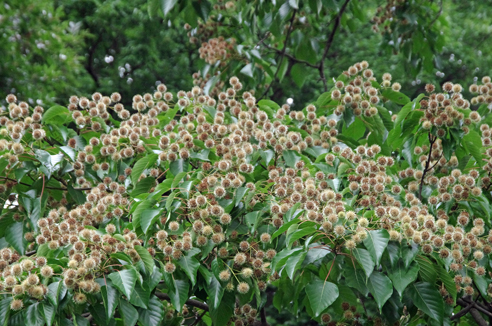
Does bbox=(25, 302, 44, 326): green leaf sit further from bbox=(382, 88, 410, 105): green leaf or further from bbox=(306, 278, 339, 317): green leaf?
bbox=(382, 88, 410, 105): green leaf

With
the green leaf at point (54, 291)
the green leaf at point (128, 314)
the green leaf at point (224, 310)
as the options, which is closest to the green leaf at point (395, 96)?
the green leaf at point (224, 310)

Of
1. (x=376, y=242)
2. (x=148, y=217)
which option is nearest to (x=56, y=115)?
(x=148, y=217)

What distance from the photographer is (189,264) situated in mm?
3012

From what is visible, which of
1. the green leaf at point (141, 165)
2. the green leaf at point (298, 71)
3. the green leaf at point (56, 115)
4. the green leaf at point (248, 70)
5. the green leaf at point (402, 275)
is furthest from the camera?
the green leaf at point (298, 71)

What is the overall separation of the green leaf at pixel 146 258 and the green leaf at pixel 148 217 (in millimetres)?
112

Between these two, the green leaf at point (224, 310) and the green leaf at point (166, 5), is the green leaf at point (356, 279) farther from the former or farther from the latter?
the green leaf at point (166, 5)

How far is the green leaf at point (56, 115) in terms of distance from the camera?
4.06 meters

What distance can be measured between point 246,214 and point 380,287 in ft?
2.81

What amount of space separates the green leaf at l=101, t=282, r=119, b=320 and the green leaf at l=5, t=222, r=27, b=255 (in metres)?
1.32

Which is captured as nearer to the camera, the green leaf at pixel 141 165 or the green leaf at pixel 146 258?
the green leaf at pixel 146 258

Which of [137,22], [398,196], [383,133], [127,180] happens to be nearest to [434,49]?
[383,133]

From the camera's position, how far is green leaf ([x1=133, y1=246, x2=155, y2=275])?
293 centimetres

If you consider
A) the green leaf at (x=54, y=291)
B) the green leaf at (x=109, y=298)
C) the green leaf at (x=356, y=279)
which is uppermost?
the green leaf at (x=356, y=279)

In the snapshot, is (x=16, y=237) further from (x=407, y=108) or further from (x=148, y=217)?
(x=407, y=108)
